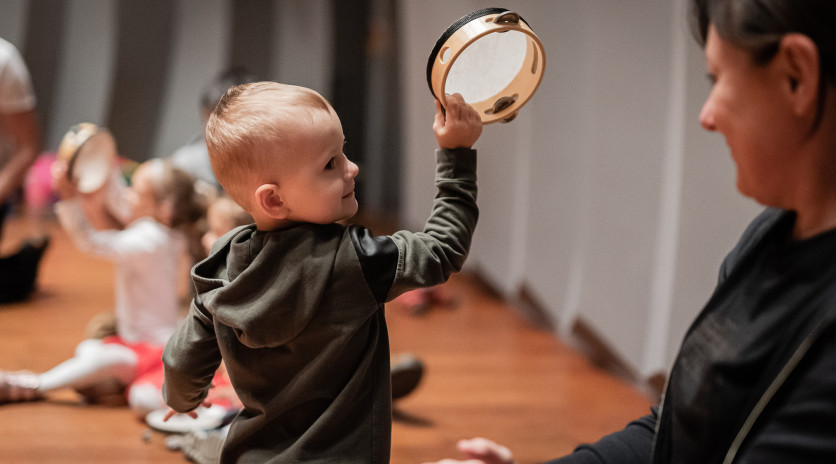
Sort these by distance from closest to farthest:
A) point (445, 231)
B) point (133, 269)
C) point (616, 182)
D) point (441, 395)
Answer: point (445, 231)
point (133, 269)
point (441, 395)
point (616, 182)

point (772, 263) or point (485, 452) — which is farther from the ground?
point (772, 263)

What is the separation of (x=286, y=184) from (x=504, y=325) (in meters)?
2.38

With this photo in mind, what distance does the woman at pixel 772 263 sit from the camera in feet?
2.35

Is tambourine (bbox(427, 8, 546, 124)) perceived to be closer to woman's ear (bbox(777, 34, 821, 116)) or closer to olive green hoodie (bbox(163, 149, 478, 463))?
olive green hoodie (bbox(163, 149, 478, 463))

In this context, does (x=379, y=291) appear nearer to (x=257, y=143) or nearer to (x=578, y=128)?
(x=257, y=143)

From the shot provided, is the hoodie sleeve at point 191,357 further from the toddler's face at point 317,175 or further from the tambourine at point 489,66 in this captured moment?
the tambourine at point 489,66

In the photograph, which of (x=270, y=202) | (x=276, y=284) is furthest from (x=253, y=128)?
(x=276, y=284)

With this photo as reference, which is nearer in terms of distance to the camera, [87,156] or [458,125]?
[458,125]

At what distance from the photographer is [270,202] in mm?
1039

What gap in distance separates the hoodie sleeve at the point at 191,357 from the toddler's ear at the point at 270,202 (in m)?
0.18

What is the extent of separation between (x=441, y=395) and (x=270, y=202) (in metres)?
1.56

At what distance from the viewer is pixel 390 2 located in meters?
6.07

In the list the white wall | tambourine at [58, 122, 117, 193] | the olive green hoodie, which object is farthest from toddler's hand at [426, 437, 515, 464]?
tambourine at [58, 122, 117, 193]

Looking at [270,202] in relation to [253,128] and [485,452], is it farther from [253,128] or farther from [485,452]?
[485,452]
